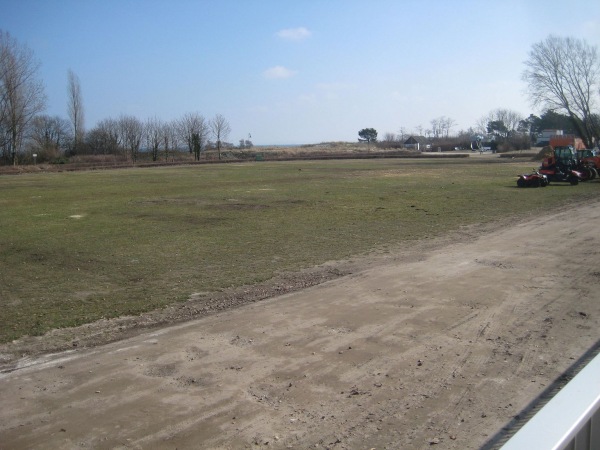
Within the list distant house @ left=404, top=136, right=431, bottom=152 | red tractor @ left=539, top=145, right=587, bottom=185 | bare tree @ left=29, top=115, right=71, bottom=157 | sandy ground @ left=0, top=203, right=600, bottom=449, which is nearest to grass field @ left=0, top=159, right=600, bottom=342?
red tractor @ left=539, top=145, right=587, bottom=185

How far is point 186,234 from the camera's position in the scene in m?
15.8

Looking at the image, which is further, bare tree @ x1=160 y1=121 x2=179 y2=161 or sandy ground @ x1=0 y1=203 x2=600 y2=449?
bare tree @ x1=160 y1=121 x2=179 y2=161

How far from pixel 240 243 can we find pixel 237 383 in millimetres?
8662

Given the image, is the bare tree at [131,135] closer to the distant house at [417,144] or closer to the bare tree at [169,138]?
the bare tree at [169,138]

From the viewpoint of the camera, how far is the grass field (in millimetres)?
9398

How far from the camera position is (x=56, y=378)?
5.82 metres

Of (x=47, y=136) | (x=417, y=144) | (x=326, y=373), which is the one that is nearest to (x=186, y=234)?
(x=326, y=373)

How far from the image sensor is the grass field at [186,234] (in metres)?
9.40

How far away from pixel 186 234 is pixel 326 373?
10.7 m

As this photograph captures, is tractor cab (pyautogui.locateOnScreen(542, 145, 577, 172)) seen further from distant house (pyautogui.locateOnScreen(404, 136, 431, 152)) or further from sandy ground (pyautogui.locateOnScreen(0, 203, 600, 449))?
distant house (pyautogui.locateOnScreen(404, 136, 431, 152))

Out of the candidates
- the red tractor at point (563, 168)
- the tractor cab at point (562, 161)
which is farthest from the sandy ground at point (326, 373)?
the tractor cab at point (562, 161)

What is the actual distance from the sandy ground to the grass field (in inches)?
75.2

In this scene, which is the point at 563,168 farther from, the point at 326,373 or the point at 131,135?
the point at 131,135

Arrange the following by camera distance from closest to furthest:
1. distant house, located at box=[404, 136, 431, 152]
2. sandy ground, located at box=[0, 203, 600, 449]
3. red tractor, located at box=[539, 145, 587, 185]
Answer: sandy ground, located at box=[0, 203, 600, 449], red tractor, located at box=[539, 145, 587, 185], distant house, located at box=[404, 136, 431, 152]
